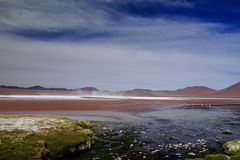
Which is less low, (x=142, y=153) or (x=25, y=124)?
(x=25, y=124)

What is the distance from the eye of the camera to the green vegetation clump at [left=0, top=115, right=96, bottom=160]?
2228cm

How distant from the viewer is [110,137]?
35000 mm

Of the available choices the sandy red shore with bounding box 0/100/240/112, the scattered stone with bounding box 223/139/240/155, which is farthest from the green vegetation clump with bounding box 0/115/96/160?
the sandy red shore with bounding box 0/100/240/112

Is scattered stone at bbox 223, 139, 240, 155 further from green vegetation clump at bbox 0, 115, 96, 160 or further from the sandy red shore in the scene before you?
the sandy red shore

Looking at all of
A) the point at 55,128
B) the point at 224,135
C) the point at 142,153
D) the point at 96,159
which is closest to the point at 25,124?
the point at 55,128

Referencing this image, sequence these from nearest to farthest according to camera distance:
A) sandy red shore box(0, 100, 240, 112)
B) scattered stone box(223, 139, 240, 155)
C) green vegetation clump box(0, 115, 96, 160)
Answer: green vegetation clump box(0, 115, 96, 160)
scattered stone box(223, 139, 240, 155)
sandy red shore box(0, 100, 240, 112)

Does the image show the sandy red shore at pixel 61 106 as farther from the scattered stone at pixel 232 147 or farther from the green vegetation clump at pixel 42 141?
the scattered stone at pixel 232 147

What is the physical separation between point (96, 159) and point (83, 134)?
6661mm

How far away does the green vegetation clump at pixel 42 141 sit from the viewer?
2228 centimetres

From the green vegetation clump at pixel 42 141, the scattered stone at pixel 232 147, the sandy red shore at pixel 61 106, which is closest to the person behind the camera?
the green vegetation clump at pixel 42 141

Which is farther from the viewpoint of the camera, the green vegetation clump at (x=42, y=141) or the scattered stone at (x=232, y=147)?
the scattered stone at (x=232, y=147)

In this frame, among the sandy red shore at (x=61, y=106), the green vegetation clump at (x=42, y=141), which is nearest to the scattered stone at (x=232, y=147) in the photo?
the green vegetation clump at (x=42, y=141)

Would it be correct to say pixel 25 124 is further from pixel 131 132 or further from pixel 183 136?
pixel 183 136

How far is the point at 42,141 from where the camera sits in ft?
Result: 80.5
